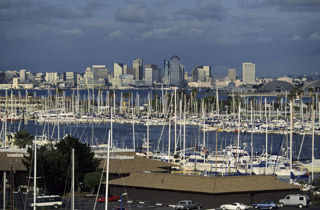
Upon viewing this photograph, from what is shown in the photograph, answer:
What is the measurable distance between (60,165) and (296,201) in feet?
40.3

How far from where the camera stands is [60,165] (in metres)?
36.7

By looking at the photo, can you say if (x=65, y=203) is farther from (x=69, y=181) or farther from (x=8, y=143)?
(x=8, y=143)

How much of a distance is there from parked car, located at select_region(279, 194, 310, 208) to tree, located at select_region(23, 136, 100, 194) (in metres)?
10.9

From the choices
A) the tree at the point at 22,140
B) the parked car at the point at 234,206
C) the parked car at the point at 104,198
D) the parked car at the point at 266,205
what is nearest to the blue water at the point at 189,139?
the tree at the point at 22,140

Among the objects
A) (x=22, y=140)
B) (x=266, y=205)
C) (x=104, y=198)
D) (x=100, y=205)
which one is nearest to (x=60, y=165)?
(x=104, y=198)

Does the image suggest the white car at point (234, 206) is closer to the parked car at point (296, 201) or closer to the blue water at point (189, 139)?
the parked car at point (296, 201)

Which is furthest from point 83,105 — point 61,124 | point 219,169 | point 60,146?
point 60,146

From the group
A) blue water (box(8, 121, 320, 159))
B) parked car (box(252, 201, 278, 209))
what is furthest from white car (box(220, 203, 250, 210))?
blue water (box(8, 121, 320, 159))

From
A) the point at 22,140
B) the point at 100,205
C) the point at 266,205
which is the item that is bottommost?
the point at 100,205

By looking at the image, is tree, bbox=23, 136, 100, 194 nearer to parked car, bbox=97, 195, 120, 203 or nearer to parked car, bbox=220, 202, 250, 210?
parked car, bbox=97, 195, 120, 203

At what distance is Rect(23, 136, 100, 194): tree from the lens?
3619cm

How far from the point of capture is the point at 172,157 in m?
57.8

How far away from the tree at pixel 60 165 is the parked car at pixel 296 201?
1089 cm

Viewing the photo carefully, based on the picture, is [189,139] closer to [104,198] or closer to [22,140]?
[22,140]
